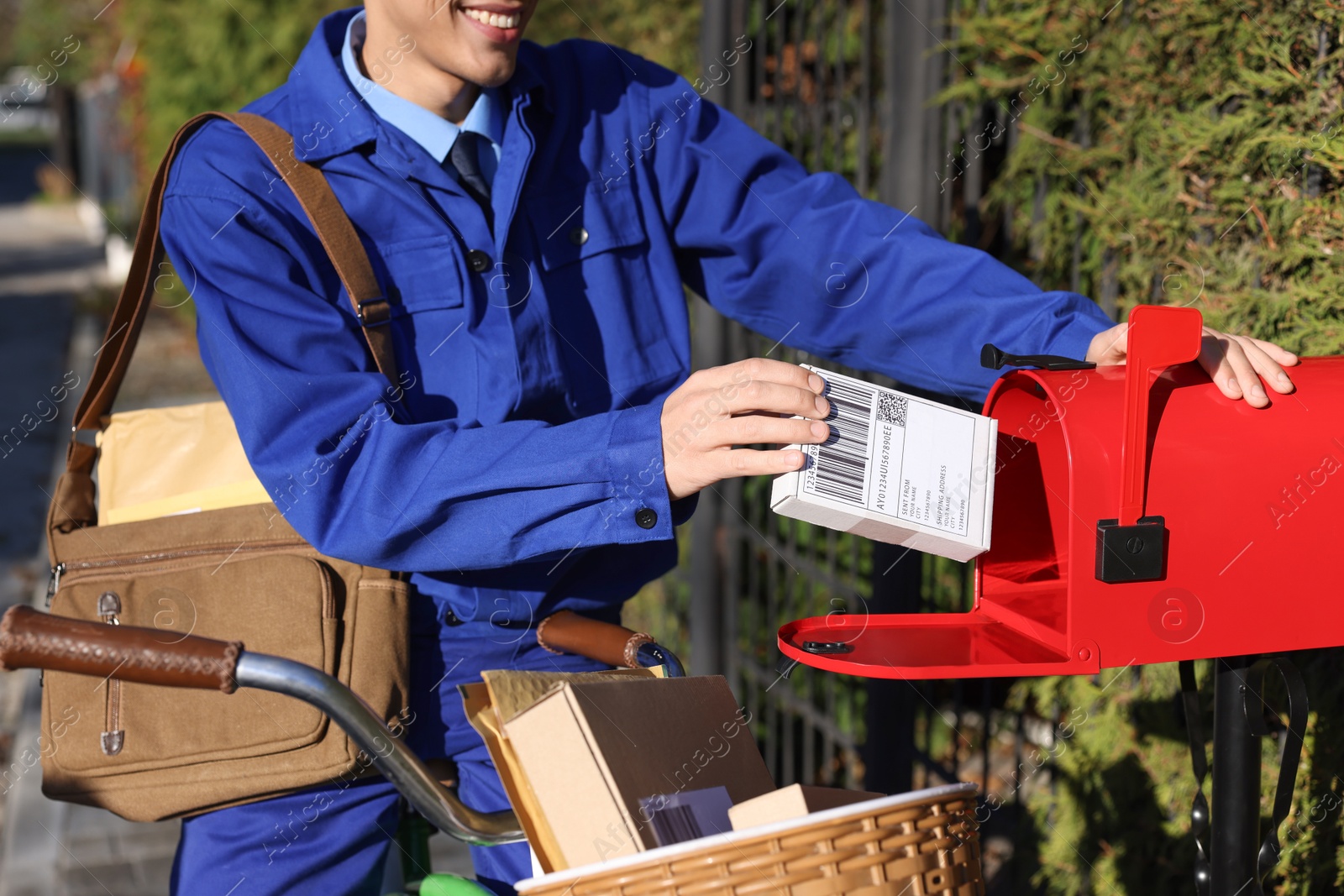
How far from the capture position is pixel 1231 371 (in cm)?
135

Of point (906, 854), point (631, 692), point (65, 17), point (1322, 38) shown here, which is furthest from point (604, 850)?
point (65, 17)

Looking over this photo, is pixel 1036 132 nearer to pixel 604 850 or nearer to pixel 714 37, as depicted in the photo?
pixel 714 37

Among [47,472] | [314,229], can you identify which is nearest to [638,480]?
[314,229]

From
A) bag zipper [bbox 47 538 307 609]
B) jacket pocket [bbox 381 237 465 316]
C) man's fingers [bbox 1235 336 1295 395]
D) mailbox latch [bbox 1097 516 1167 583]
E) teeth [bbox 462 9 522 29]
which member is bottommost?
bag zipper [bbox 47 538 307 609]

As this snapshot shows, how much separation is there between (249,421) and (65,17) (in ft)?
75.0

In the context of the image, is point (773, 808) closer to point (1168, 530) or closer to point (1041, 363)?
point (1168, 530)

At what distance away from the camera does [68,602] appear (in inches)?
69.0

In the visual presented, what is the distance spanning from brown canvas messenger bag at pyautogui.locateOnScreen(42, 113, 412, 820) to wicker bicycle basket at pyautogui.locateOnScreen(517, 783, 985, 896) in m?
0.70

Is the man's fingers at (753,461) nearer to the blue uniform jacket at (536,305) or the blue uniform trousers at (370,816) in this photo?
the blue uniform jacket at (536,305)

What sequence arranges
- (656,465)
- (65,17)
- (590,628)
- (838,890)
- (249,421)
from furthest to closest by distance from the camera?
(65,17) < (590,628) < (249,421) < (656,465) < (838,890)

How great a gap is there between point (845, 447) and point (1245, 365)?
1.64 ft

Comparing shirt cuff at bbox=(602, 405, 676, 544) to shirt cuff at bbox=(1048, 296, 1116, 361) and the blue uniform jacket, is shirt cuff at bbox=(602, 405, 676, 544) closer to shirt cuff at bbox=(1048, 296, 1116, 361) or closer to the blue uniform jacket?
the blue uniform jacket

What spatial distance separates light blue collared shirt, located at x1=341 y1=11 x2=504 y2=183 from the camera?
6.05 ft

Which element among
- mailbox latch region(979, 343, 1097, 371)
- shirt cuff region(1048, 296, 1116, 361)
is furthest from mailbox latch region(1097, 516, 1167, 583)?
shirt cuff region(1048, 296, 1116, 361)
